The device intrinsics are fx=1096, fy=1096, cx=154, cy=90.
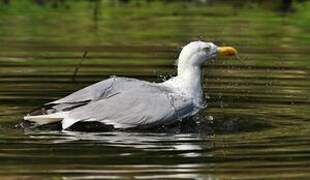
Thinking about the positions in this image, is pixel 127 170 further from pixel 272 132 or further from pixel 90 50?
pixel 90 50

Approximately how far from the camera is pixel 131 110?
34.3 feet

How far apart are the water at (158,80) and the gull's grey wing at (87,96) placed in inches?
11.6

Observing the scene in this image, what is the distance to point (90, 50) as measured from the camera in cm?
1819

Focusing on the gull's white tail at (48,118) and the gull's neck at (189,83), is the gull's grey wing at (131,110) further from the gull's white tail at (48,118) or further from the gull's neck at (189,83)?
the gull's neck at (189,83)

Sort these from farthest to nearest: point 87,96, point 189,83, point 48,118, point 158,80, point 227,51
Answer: point 158,80
point 227,51
point 189,83
point 87,96
point 48,118

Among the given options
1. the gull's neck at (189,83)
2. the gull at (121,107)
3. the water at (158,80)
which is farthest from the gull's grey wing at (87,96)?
the gull's neck at (189,83)

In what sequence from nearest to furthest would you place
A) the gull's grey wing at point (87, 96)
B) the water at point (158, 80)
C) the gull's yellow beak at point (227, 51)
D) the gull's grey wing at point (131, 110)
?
1. the water at point (158, 80)
2. the gull's grey wing at point (131, 110)
3. the gull's grey wing at point (87, 96)
4. the gull's yellow beak at point (227, 51)

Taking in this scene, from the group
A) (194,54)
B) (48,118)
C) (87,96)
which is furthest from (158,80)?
(48,118)

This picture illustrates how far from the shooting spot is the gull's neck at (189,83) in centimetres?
1109

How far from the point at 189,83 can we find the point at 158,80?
3436 mm

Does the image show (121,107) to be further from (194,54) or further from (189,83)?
(194,54)

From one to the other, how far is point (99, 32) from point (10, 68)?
6010 millimetres

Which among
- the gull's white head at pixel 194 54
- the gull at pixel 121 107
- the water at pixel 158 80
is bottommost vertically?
the water at pixel 158 80

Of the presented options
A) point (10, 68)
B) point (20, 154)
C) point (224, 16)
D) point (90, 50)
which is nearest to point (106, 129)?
point (20, 154)
